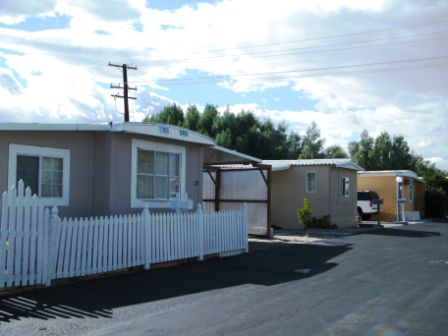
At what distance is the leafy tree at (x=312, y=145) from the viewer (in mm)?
59678

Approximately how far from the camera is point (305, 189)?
79.7ft

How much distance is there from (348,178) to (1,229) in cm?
2009

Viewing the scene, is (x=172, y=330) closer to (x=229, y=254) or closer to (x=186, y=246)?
(x=186, y=246)

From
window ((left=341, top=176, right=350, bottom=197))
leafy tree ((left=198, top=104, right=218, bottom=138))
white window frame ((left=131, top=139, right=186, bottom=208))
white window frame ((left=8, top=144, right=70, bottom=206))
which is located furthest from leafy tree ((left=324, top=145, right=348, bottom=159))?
white window frame ((left=8, top=144, right=70, bottom=206))

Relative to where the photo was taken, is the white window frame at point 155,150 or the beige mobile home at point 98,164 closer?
the beige mobile home at point 98,164

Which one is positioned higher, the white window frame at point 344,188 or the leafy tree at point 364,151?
the leafy tree at point 364,151

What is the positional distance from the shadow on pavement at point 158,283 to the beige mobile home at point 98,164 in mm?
2280

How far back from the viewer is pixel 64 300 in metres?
8.20

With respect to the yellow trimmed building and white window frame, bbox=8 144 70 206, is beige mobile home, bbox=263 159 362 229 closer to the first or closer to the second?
the yellow trimmed building

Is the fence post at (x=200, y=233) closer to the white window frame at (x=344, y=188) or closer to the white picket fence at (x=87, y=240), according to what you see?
the white picket fence at (x=87, y=240)

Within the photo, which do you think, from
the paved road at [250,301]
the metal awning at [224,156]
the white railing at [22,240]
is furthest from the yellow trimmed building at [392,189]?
the white railing at [22,240]

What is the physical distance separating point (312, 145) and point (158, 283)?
52.9 metres

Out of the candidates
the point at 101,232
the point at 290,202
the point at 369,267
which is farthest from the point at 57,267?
the point at 290,202

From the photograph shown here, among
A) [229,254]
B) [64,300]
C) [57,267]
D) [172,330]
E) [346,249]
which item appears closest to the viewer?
[172,330]
